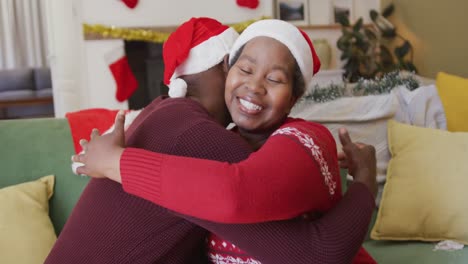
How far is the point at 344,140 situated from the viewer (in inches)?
46.8

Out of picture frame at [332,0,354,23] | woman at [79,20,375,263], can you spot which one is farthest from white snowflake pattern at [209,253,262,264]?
picture frame at [332,0,354,23]

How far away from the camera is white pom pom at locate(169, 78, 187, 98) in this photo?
1.17 m

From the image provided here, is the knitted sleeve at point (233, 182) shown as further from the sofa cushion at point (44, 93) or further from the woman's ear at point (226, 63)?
the sofa cushion at point (44, 93)

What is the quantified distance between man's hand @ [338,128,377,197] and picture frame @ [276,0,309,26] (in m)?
4.18

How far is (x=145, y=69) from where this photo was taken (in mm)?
4961

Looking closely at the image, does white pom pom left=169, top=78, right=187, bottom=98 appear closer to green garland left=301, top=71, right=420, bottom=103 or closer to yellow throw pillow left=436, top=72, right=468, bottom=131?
green garland left=301, top=71, right=420, bottom=103

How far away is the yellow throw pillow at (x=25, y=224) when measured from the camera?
62.1 inches

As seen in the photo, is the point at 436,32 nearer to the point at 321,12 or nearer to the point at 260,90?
the point at 321,12

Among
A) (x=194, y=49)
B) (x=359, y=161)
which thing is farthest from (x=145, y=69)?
(x=359, y=161)

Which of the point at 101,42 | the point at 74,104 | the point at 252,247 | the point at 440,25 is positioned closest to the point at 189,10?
the point at 101,42

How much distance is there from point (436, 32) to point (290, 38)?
3.93 m

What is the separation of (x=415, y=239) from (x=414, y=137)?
0.37 meters

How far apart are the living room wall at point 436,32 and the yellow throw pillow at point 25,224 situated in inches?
139

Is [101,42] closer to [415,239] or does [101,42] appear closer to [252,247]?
[415,239]
